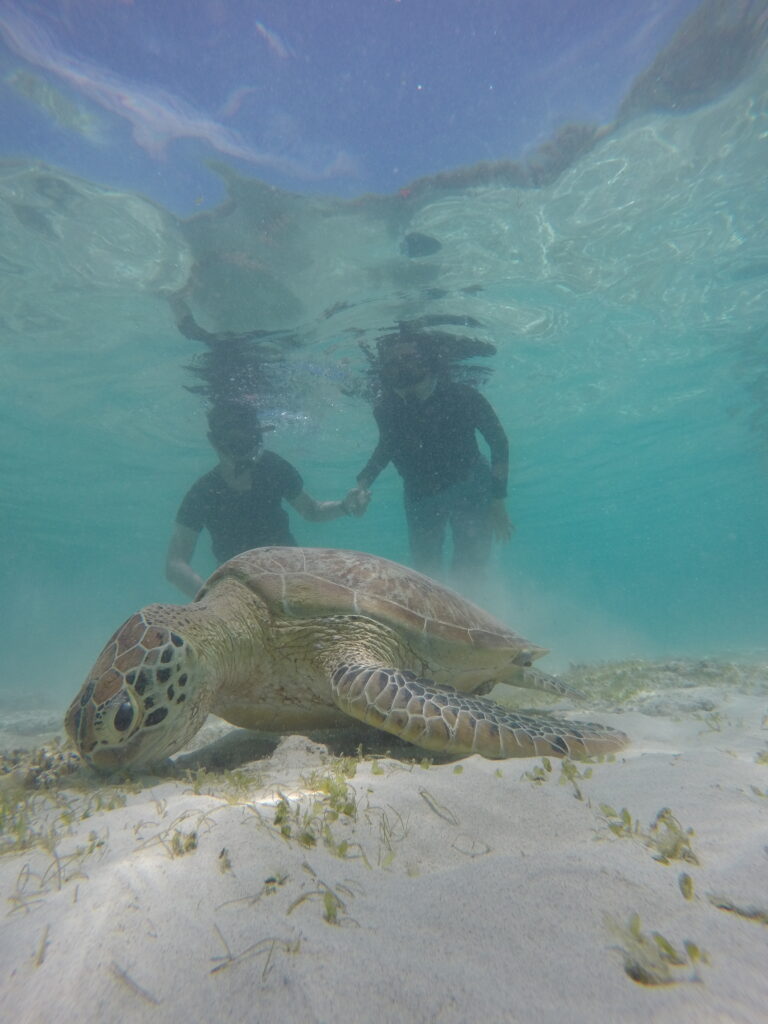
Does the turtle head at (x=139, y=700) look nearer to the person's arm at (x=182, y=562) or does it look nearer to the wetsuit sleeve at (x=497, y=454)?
the person's arm at (x=182, y=562)

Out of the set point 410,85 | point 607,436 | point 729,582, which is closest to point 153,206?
point 410,85

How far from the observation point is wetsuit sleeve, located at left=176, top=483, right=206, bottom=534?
29.6ft

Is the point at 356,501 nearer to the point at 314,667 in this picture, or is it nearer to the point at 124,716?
the point at 314,667

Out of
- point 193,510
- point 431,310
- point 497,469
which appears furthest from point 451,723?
point 431,310

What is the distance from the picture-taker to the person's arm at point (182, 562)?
8500 mm

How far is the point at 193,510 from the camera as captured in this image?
Answer: 9.09 meters

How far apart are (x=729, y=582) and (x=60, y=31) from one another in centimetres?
14705

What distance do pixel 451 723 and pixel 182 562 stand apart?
7498mm

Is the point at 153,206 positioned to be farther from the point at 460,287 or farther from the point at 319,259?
the point at 460,287

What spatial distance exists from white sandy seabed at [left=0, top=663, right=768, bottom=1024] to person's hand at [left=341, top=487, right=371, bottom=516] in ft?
22.2

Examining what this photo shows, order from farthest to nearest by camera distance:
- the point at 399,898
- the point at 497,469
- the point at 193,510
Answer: the point at 497,469, the point at 193,510, the point at 399,898

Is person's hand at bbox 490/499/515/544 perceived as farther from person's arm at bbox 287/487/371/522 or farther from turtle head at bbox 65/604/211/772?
turtle head at bbox 65/604/211/772

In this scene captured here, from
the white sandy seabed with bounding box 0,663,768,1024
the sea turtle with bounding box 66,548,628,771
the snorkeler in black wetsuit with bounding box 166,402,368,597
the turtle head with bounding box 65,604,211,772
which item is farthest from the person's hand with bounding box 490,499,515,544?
the turtle head with bounding box 65,604,211,772

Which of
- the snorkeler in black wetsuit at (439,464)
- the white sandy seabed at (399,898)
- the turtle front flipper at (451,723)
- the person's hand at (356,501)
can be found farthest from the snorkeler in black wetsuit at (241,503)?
the white sandy seabed at (399,898)
